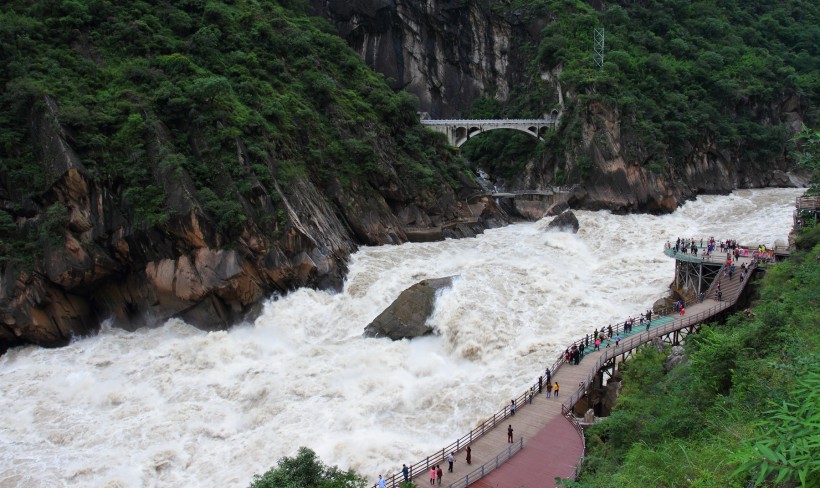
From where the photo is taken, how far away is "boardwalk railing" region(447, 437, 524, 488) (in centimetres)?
2136

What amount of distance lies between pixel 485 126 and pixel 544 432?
54.4m

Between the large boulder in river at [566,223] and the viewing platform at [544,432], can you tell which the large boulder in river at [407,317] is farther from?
the large boulder in river at [566,223]

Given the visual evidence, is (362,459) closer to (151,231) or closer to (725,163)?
(151,231)

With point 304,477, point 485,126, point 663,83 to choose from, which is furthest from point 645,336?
point 663,83

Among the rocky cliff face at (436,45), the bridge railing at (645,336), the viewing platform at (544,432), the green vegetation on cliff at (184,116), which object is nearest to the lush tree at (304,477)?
the viewing platform at (544,432)

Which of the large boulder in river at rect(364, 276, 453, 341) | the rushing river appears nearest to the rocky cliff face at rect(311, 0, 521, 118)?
the rushing river

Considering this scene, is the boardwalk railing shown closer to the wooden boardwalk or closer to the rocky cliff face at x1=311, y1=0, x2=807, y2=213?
the wooden boardwalk

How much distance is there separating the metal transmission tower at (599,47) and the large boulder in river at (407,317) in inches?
1872

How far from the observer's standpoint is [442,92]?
88188mm

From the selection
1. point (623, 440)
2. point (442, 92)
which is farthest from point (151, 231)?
point (442, 92)

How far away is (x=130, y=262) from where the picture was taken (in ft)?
130

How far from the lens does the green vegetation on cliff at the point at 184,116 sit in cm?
3950

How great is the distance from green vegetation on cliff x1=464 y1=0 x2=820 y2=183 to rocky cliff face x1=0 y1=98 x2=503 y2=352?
38593 millimetres

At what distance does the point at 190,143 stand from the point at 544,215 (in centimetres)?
3757
